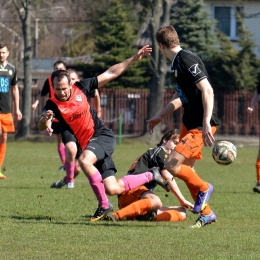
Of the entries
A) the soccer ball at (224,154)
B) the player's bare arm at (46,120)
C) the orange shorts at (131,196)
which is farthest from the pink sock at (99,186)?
the soccer ball at (224,154)

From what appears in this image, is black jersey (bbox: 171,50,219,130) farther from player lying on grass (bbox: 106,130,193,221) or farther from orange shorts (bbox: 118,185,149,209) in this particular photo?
Result: orange shorts (bbox: 118,185,149,209)

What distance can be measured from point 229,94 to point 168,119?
9.04 feet

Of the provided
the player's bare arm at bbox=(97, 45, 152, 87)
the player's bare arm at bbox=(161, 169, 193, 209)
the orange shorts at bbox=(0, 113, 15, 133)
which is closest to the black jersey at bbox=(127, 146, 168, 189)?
the player's bare arm at bbox=(161, 169, 193, 209)

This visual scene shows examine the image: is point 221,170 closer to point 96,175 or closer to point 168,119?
point 96,175

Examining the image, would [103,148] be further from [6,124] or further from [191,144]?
[6,124]

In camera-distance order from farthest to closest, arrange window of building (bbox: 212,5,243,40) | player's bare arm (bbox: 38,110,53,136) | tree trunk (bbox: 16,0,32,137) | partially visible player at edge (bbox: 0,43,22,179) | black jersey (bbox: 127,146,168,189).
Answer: window of building (bbox: 212,5,243,40) → tree trunk (bbox: 16,0,32,137) → partially visible player at edge (bbox: 0,43,22,179) → black jersey (bbox: 127,146,168,189) → player's bare arm (bbox: 38,110,53,136)

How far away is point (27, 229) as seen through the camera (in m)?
7.12

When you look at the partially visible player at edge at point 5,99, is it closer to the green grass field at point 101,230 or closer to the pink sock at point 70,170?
the green grass field at point 101,230

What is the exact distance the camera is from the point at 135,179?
8156 mm

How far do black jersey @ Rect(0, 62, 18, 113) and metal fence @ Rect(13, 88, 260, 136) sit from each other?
1763 centimetres

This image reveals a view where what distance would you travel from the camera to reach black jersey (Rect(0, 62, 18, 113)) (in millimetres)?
12898

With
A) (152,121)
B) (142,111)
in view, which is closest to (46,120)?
(152,121)

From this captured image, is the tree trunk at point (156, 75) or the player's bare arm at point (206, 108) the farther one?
the tree trunk at point (156, 75)

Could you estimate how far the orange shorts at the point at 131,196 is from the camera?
835cm
